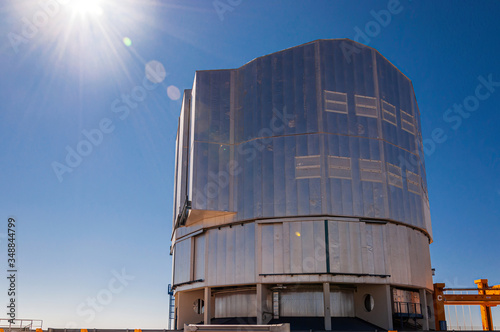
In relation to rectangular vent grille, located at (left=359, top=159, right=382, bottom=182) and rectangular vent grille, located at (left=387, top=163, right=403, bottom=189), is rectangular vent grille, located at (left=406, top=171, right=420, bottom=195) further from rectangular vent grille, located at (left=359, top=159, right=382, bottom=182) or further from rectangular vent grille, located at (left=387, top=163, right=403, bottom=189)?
rectangular vent grille, located at (left=359, top=159, right=382, bottom=182)

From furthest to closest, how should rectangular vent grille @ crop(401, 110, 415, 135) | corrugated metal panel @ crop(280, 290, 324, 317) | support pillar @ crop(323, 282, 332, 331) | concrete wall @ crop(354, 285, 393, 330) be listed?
rectangular vent grille @ crop(401, 110, 415, 135)
corrugated metal panel @ crop(280, 290, 324, 317)
concrete wall @ crop(354, 285, 393, 330)
support pillar @ crop(323, 282, 332, 331)

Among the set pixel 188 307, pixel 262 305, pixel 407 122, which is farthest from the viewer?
pixel 188 307

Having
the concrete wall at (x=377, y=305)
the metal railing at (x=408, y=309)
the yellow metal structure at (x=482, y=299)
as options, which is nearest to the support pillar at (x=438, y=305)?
the yellow metal structure at (x=482, y=299)

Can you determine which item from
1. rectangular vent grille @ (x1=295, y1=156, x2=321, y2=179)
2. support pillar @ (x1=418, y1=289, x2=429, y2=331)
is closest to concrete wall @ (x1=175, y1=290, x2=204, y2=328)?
rectangular vent grille @ (x1=295, y1=156, x2=321, y2=179)

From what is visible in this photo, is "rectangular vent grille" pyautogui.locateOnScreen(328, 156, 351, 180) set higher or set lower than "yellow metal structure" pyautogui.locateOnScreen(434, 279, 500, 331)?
higher

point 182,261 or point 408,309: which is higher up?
point 182,261

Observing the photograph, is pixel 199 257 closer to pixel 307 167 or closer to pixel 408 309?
pixel 307 167

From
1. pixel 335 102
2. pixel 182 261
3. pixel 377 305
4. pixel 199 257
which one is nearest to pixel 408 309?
pixel 377 305

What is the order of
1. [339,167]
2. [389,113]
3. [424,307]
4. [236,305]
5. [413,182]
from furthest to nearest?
[413,182], [389,113], [236,305], [424,307], [339,167]

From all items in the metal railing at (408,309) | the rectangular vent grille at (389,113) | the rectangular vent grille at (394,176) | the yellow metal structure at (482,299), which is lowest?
the metal railing at (408,309)

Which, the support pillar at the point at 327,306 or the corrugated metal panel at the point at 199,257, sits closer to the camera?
the support pillar at the point at 327,306

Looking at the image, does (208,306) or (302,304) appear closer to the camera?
(302,304)

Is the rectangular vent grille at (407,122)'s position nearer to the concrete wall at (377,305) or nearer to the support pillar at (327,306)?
the concrete wall at (377,305)

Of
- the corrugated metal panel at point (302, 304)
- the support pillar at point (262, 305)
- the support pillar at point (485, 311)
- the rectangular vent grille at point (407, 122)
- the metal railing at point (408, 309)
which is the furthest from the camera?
the support pillar at point (485, 311)
